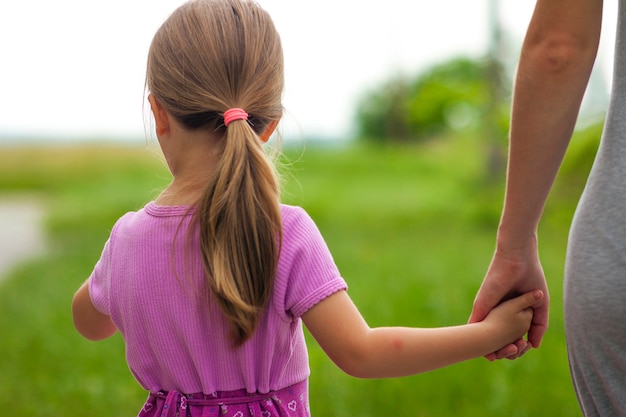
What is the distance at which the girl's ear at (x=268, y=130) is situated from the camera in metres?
1.74

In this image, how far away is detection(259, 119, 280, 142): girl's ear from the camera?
5.70 ft

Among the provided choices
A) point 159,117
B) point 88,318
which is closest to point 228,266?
point 159,117

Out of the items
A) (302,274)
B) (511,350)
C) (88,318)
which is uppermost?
(302,274)

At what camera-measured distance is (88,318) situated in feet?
6.19

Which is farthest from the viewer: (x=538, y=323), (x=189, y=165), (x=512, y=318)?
(x=538, y=323)

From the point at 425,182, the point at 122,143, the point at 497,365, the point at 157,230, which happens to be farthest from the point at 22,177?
the point at 157,230

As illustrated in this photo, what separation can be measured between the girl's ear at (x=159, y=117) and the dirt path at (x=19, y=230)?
5946mm

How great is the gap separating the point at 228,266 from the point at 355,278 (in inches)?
195

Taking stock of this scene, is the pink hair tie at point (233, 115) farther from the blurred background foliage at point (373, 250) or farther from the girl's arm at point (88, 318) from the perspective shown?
the girl's arm at point (88, 318)

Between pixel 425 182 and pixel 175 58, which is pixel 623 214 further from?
pixel 425 182

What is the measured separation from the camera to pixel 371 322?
16.8 ft

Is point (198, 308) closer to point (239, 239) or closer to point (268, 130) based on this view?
point (239, 239)

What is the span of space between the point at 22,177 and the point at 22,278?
A: 8.59 metres

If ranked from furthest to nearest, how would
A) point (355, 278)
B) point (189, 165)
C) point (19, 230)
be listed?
point (19, 230) → point (355, 278) → point (189, 165)
